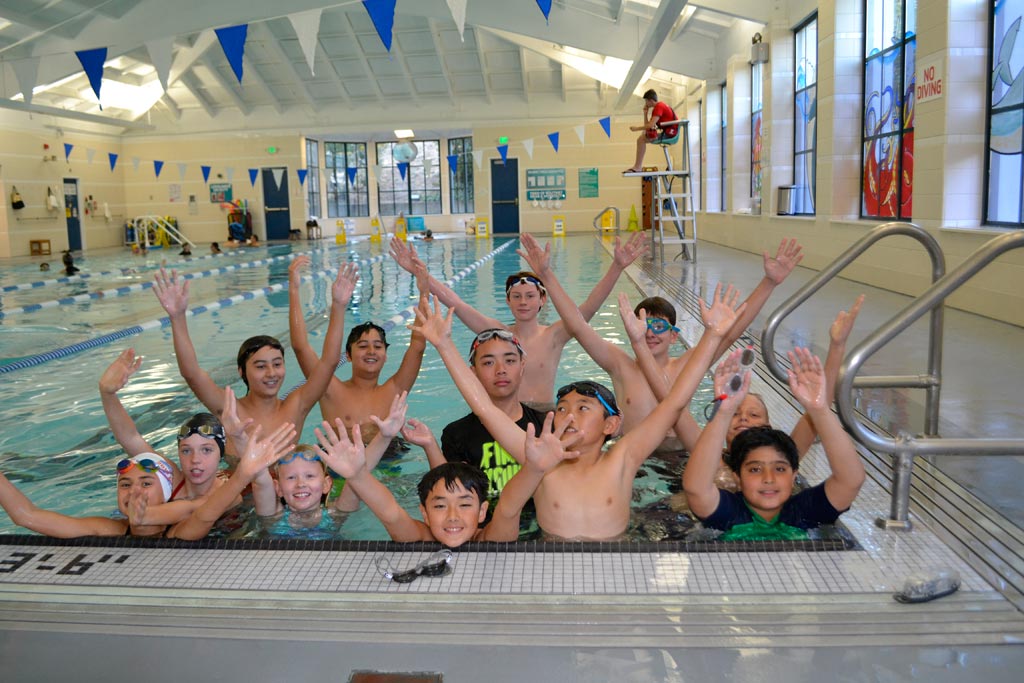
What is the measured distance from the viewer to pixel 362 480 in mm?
2326

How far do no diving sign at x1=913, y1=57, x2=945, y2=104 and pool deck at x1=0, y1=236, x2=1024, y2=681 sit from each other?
225 inches

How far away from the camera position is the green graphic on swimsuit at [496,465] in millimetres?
3188

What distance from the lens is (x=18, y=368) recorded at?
6.44 m

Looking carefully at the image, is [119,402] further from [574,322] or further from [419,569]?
[574,322]

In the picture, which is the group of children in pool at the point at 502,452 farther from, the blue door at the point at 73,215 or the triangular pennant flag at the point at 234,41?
the blue door at the point at 73,215

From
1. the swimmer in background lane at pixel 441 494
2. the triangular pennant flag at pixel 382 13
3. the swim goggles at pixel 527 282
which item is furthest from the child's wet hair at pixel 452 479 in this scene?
the triangular pennant flag at pixel 382 13

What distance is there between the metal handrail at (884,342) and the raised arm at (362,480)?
1241mm

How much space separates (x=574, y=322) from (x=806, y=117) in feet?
32.5

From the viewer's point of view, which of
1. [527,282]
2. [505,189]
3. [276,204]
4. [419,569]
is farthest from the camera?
[505,189]

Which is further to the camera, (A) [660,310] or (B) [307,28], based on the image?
(B) [307,28]

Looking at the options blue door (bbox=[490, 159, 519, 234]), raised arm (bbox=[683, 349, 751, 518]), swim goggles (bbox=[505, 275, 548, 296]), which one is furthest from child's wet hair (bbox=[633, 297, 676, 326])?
blue door (bbox=[490, 159, 519, 234])

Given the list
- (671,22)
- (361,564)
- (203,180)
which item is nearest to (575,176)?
(203,180)

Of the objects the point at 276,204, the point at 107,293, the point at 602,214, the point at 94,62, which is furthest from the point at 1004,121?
the point at 276,204

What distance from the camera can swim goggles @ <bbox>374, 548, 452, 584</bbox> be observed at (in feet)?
7.04
